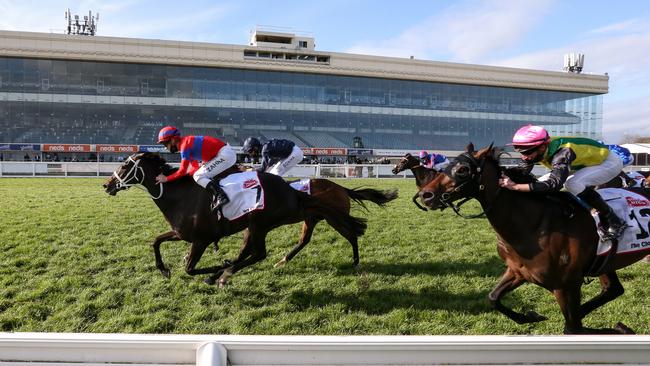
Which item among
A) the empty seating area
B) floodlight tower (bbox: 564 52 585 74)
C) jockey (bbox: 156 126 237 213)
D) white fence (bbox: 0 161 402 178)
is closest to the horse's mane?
jockey (bbox: 156 126 237 213)

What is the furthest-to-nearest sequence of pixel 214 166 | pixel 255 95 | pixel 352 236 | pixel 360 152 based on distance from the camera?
pixel 255 95 < pixel 360 152 < pixel 352 236 < pixel 214 166

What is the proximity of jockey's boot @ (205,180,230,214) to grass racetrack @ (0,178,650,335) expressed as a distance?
78 centimetres

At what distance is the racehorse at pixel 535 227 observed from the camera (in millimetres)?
2994

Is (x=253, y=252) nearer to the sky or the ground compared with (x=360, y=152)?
nearer to the ground

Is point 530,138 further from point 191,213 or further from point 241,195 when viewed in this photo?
point 191,213

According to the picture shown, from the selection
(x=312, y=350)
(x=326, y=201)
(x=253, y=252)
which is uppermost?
(x=326, y=201)

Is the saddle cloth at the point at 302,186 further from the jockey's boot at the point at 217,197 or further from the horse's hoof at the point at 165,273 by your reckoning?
the horse's hoof at the point at 165,273

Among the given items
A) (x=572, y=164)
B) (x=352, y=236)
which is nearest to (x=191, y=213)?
(x=352, y=236)

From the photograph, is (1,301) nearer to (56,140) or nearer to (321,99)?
(56,140)

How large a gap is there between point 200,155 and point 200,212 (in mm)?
705

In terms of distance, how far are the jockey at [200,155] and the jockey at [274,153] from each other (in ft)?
4.50

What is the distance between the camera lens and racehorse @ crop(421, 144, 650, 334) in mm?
2994

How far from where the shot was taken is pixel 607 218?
3.12m

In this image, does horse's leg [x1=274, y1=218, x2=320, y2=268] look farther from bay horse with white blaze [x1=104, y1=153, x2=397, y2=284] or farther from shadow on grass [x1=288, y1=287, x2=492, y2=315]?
shadow on grass [x1=288, y1=287, x2=492, y2=315]
